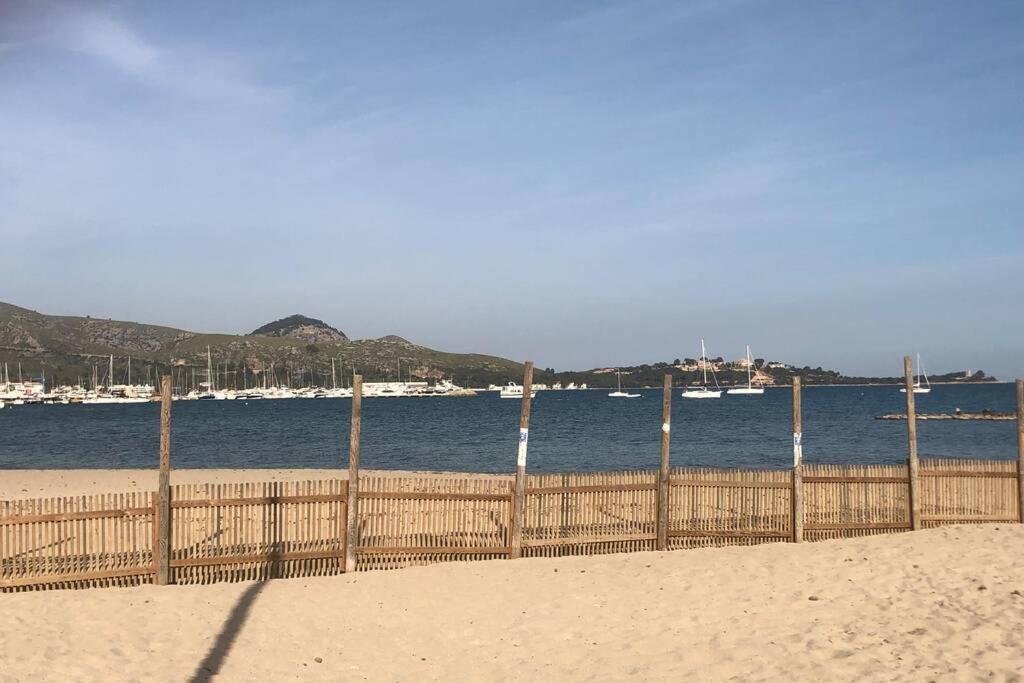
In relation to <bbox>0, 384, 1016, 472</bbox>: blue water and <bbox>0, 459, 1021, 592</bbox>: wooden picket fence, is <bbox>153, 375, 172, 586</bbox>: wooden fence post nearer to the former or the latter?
<bbox>0, 459, 1021, 592</bbox>: wooden picket fence

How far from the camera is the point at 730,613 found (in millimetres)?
11383

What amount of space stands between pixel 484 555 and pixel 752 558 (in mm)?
4205

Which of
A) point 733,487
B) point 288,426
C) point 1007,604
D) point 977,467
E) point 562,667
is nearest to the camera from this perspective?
point 562,667

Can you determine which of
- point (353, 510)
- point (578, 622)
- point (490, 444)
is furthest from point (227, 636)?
point (490, 444)

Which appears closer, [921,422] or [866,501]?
[866,501]

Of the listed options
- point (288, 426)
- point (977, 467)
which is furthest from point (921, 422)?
point (977, 467)

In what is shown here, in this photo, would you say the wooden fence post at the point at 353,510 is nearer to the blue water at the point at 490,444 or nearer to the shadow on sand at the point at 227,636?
the shadow on sand at the point at 227,636

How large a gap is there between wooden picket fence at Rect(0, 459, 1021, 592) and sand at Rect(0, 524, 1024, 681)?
43 cm

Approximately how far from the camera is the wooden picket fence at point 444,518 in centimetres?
1267

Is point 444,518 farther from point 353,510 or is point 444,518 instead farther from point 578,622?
point 578,622

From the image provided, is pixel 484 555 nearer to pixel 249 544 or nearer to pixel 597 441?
pixel 249 544

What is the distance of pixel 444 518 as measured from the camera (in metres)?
14.3

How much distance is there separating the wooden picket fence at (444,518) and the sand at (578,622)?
43 cm

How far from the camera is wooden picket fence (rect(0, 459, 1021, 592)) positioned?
12672 mm
